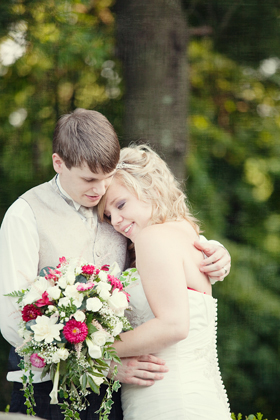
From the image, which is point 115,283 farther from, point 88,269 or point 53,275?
point 53,275

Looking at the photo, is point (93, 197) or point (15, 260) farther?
point (93, 197)

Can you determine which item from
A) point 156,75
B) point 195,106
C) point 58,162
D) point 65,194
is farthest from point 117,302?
point 195,106

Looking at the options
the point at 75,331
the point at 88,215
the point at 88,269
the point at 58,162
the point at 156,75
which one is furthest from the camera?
the point at 156,75

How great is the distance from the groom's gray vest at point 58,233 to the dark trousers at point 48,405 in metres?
0.17

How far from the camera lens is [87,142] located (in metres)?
2.46

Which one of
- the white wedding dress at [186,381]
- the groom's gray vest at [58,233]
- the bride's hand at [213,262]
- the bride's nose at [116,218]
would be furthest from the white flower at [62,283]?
the bride's hand at [213,262]

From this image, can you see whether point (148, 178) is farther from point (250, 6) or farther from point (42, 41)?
point (250, 6)

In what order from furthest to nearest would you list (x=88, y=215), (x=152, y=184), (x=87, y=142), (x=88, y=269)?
(x=152, y=184)
(x=88, y=215)
(x=87, y=142)
(x=88, y=269)

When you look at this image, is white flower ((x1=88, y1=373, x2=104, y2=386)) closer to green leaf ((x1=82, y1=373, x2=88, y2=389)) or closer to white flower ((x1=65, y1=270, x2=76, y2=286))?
green leaf ((x1=82, y1=373, x2=88, y2=389))

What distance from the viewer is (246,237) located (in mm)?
5594

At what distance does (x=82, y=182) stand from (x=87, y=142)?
22 centimetres

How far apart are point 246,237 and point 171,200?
294cm

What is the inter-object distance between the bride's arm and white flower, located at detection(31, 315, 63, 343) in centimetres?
45

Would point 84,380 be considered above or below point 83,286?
below
